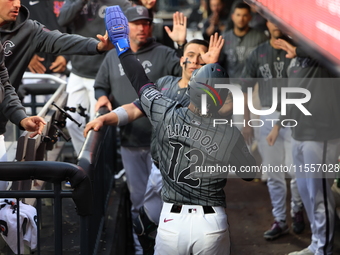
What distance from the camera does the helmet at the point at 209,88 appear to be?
3772mm

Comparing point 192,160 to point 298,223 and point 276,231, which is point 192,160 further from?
point 298,223

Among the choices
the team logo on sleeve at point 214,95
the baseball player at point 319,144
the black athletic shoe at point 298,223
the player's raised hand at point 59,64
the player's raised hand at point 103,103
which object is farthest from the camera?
the player's raised hand at point 59,64

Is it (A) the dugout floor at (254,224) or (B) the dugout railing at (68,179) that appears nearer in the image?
(B) the dugout railing at (68,179)

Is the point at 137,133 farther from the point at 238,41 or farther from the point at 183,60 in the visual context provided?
the point at 238,41

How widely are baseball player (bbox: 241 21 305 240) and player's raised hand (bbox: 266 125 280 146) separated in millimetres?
153

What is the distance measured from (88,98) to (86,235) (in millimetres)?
3677

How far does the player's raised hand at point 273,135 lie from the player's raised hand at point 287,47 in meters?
0.84

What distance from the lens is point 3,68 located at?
410 centimetres

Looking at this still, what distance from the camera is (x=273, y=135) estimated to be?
626 cm

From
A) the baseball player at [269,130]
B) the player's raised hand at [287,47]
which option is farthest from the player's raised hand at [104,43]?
the baseball player at [269,130]

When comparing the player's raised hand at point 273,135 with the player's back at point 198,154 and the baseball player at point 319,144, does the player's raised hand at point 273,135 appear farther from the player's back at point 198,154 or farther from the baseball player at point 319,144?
the player's back at point 198,154

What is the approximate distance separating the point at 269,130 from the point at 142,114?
2142 mm

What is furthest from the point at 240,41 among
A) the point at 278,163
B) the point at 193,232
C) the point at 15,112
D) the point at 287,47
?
the point at 193,232

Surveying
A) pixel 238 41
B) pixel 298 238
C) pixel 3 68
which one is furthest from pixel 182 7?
pixel 3 68
